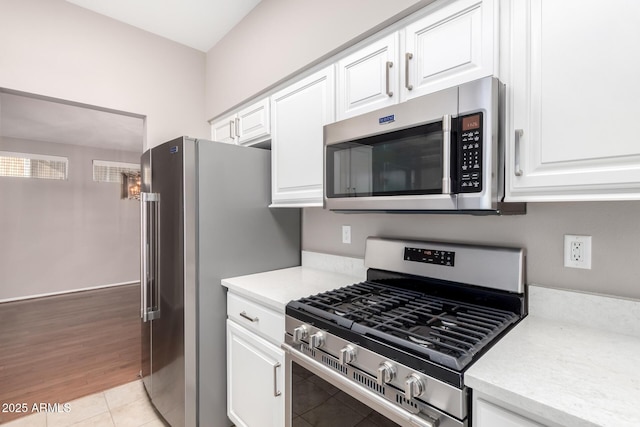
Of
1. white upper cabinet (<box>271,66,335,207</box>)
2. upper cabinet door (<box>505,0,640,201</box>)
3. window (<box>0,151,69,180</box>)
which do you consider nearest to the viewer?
upper cabinet door (<box>505,0,640,201</box>)

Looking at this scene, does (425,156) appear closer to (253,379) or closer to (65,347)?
(253,379)

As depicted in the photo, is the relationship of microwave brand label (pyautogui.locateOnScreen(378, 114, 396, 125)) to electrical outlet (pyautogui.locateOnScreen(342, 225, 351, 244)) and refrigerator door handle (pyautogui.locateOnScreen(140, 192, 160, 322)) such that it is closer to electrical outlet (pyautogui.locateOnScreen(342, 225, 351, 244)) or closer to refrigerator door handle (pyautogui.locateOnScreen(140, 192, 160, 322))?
electrical outlet (pyautogui.locateOnScreen(342, 225, 351, 244))

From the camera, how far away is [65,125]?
388 centimetres

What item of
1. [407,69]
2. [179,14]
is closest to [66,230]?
[179,14]

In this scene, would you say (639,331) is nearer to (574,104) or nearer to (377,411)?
(574,104)

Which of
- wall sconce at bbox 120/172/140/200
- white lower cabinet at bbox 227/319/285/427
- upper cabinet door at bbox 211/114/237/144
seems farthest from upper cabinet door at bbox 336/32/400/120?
wall sconce at bbox 120/172/140/200

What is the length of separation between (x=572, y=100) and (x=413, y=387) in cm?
92

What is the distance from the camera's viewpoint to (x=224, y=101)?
245 centimetres

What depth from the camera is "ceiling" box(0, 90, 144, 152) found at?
329 cm

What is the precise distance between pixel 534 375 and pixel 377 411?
0.45 m

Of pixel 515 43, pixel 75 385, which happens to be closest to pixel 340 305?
pixel 515 43

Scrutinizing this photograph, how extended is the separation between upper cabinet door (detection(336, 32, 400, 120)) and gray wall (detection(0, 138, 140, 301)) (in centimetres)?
505

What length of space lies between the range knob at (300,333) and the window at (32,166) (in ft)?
17.4

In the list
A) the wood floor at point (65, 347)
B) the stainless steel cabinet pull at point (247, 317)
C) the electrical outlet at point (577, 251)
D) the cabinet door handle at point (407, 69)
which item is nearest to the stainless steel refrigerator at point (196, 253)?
the stainless steel cabinet pull at point (247, 317)
